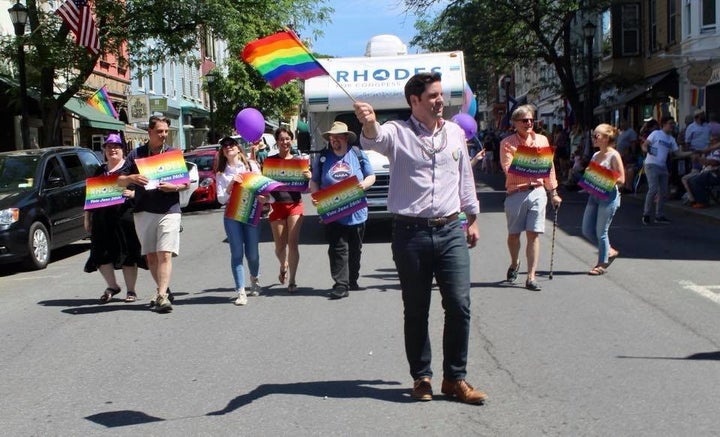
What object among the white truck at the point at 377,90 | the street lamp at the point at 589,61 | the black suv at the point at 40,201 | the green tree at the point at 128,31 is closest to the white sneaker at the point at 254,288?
the black suv at the point at 40,201

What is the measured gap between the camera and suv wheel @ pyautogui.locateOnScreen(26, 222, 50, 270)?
12.4 meters

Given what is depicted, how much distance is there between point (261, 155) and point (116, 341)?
2032cm

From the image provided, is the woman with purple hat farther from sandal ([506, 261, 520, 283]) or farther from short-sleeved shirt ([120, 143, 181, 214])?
sandal ([506, 261, 520, 283])

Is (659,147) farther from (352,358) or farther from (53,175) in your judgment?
(352,358)

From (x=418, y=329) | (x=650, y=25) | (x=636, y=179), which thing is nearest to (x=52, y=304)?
(x=418, y=329)

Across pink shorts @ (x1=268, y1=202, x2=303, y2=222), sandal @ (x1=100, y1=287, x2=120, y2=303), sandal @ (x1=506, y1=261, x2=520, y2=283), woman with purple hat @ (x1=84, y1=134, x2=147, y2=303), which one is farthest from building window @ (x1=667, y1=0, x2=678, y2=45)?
sandal @ (x1=100, y1=287, x2=120, y2=303)

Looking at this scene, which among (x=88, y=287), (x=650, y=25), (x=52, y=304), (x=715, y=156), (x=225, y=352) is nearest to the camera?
(x=225, y=352)

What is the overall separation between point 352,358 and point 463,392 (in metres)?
1.42

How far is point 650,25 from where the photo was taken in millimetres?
33906

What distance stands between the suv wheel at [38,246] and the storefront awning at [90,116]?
15.9 m

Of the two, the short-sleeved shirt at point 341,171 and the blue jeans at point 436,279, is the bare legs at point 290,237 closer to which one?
the short-sleeved shirt at point 341,171

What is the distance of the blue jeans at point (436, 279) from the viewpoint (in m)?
5.24

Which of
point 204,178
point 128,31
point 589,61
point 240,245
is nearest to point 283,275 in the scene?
point 240,245

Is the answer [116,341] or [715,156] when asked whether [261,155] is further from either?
[116,341]
